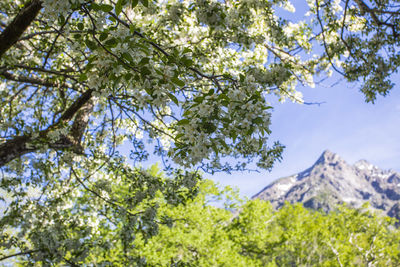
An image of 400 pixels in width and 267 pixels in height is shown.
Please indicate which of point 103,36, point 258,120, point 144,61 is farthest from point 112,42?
point 258,120

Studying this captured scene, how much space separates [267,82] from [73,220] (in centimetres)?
414

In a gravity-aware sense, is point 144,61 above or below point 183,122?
above

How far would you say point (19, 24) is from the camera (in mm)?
2984

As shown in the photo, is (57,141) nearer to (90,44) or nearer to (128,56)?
(90,44)

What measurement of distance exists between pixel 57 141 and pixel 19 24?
2.49 metres

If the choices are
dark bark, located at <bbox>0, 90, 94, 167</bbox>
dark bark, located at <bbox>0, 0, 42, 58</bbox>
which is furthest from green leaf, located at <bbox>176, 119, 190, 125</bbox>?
dark bark, located at <bbox>0, 90, 94, 167</bbox>

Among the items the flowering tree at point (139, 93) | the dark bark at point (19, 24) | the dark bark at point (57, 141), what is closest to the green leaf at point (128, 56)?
the flowering tree at point (139, 93)

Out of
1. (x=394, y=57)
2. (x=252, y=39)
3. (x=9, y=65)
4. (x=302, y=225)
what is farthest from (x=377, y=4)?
(x=302, y=225)

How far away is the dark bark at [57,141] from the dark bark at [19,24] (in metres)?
1.49

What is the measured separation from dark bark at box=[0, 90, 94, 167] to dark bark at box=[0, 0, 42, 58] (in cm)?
149

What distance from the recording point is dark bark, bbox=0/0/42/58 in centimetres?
284

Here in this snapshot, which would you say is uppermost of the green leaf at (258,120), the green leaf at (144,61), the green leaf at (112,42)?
the green leaf at (112,42)

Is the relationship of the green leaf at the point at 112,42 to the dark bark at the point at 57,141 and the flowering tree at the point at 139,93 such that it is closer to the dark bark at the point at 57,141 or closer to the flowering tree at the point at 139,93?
the flowering tree at the point at 139,93

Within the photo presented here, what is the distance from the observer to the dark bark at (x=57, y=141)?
4.36m
